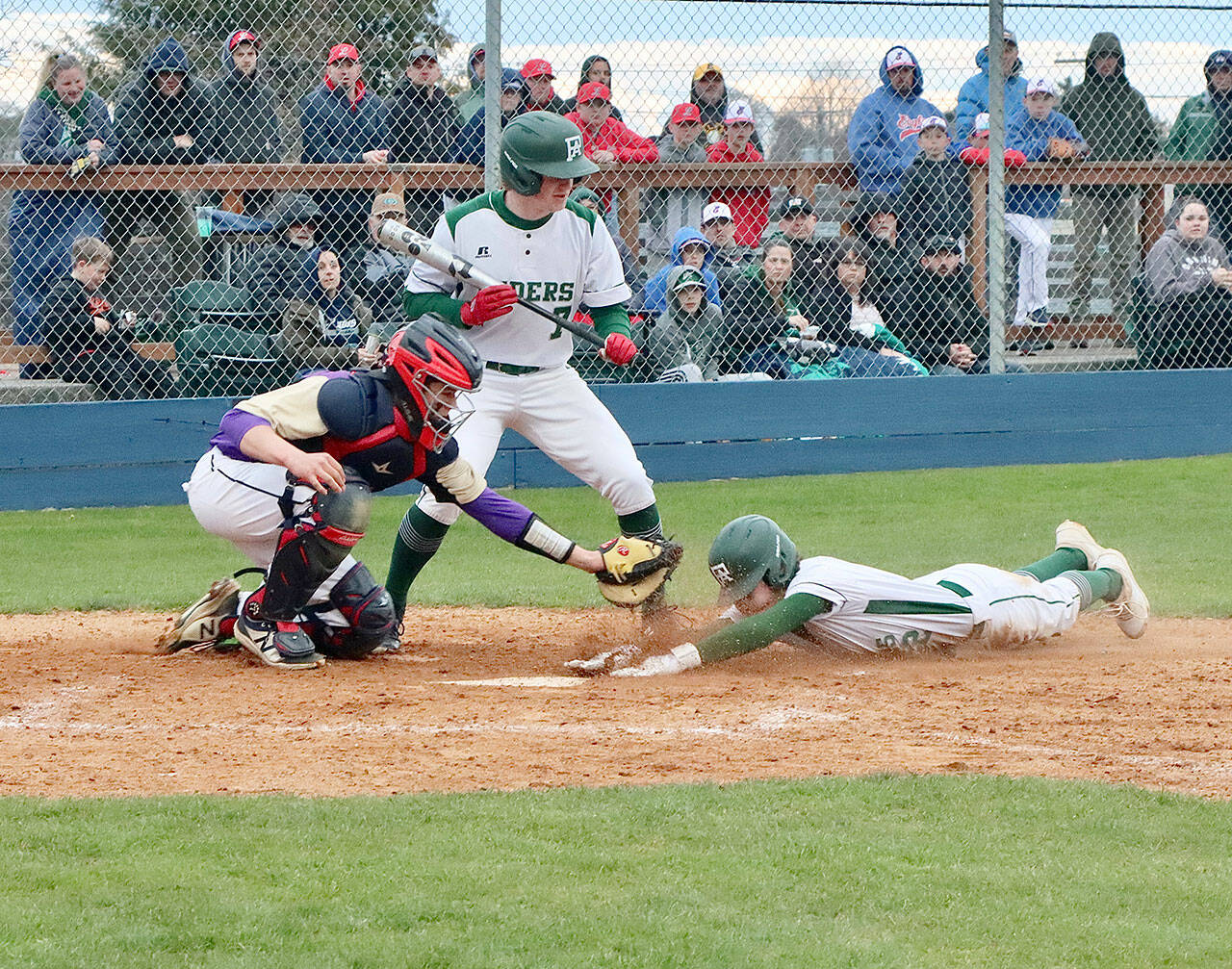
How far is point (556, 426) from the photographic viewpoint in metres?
6.35

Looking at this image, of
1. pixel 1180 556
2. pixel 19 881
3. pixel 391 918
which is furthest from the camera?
pixel 1180 556

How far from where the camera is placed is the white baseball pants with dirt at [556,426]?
248 inches

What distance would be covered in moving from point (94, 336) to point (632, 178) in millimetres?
3473

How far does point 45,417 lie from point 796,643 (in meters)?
5.81

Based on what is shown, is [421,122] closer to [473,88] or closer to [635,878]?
[473,88]

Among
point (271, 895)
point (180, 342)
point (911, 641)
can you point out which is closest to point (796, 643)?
point (911, 641)

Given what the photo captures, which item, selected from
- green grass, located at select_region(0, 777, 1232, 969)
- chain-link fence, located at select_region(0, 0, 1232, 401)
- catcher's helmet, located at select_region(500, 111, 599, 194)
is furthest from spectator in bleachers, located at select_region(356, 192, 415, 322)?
green grass, located at select_region(0, 777, 1232, 969)

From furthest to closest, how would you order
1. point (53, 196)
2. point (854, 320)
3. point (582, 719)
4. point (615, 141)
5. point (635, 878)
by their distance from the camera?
point (854, 320), point (615, 141), point (53, 196), point (582, 719), point (635, 878)

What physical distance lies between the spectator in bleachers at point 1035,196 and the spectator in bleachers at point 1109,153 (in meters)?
0.13

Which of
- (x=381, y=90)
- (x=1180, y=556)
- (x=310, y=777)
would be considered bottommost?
(x=1180, y=556)

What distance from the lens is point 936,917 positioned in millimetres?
3064

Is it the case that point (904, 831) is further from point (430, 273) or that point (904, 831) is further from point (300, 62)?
point (300, 62)

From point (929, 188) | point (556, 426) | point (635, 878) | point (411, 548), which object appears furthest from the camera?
point (929, 188)

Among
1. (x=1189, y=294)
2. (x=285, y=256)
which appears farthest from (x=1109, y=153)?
(x=285, y=256)
